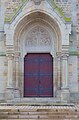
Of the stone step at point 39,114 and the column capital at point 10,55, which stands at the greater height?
the column capital at point 10,55

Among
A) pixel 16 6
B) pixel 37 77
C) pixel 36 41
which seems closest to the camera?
pixel 16 6

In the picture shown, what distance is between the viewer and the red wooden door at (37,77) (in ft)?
52.2

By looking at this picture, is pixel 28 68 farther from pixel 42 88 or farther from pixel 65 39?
pixel 65 39

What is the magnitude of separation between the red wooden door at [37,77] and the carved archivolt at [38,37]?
57 centimetres

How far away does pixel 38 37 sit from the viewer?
1620 centimetres

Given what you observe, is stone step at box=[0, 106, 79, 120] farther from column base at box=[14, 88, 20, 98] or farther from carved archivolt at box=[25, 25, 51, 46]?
carved archivolt at box=[25, 25, 51, 46]

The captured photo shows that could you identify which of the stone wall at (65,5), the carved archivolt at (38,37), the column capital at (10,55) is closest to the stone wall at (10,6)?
the carved archivolt at (38,37)

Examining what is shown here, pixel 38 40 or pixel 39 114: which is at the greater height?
pixel 38 40

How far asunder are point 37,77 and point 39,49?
4.71 feet

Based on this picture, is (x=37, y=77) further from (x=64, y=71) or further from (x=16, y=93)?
(x=64, y=71)

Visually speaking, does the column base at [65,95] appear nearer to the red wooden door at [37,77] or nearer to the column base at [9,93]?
the red wooden door at [37,77]

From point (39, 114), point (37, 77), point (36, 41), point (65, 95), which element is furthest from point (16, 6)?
point (39, 114)

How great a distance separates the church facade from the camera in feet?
49.9

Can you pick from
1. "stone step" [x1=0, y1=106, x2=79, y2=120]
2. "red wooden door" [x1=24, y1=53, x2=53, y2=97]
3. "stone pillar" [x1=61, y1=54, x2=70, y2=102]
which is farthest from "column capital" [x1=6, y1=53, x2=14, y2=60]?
"stone step" [x1=0, y1=106, x2=79, y2=120]
